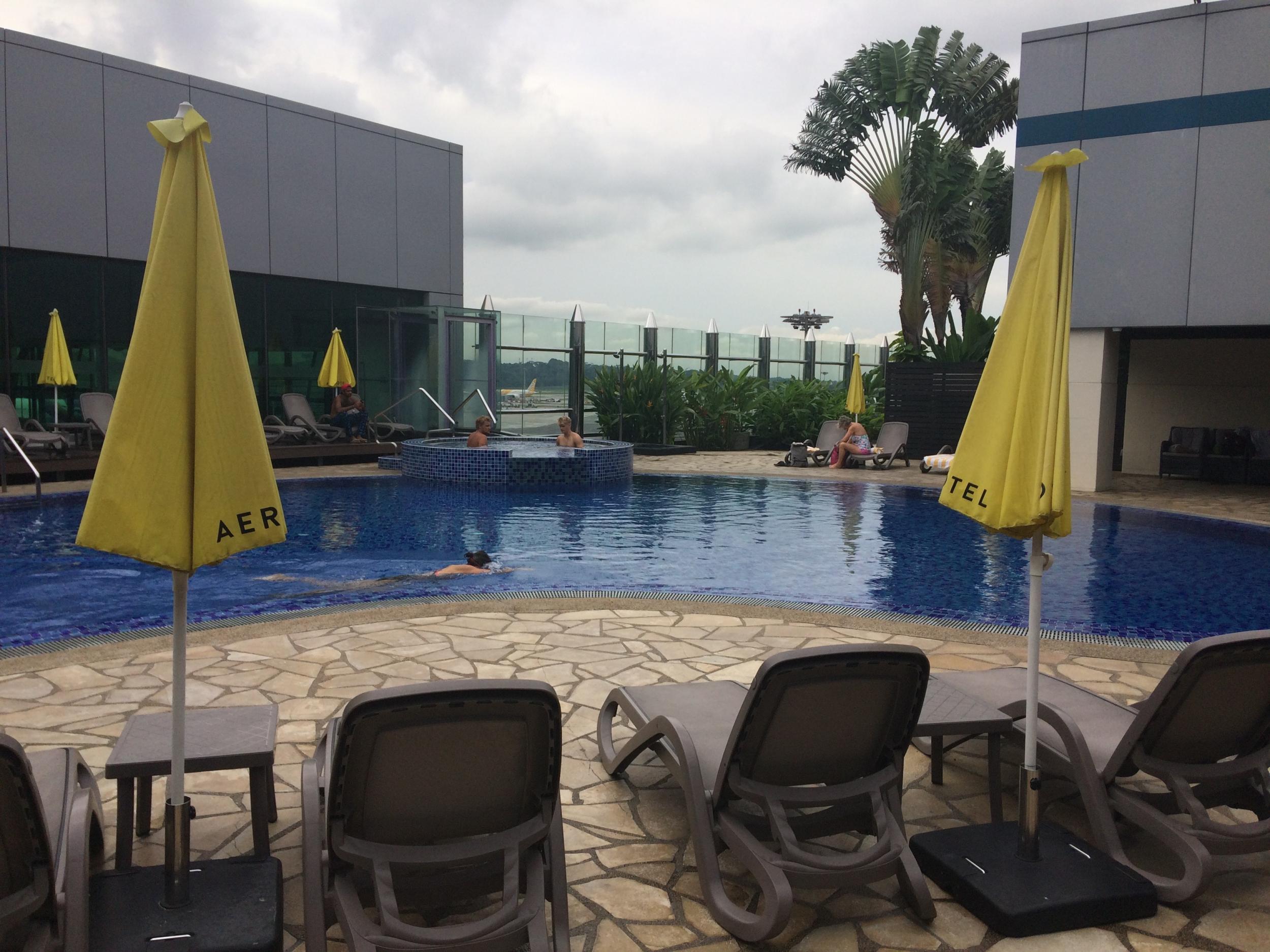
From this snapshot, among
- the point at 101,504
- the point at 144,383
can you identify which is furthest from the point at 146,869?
the point at 144,383

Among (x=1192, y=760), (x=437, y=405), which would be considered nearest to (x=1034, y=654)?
(x=1192, y=760)

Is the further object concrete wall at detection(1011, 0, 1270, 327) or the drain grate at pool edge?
concrete wall at detection(1011, 0, 1270, 327)

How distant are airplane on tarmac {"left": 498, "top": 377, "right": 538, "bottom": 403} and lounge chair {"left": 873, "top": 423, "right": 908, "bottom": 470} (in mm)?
7120

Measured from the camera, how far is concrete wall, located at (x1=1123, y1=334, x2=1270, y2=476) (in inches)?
707

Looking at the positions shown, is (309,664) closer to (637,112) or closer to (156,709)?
(156,709)

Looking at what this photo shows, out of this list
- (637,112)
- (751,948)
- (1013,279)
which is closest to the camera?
(751,948)

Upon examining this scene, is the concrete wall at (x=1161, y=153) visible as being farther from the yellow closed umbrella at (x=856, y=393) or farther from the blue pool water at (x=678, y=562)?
the yellow closed umbrella at (x=856, y=393)

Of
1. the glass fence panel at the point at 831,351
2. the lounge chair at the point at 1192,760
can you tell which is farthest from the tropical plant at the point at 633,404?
the lounge chair at the point at 1192,760

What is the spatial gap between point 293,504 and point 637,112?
7097 mm

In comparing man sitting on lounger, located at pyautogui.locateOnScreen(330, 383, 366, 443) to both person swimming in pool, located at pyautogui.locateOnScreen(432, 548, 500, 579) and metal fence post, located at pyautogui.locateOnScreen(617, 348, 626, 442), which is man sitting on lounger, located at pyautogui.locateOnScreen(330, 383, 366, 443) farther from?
person swimming in pool, located at pyautogui.locateOnScreen(432, 548, 500, 579)

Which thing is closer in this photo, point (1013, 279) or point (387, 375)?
point (1013, 279)

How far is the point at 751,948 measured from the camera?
287 cm

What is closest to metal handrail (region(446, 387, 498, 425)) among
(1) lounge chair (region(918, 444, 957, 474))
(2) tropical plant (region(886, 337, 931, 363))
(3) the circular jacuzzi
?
(3) the circular jacuzzi

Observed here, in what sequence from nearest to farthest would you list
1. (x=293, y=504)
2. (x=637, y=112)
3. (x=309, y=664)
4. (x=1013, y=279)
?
1. (x=1013, y=279)
2. (x=309, y=664)
3. (x=293, y=504)
4. (x=637, y=112)
